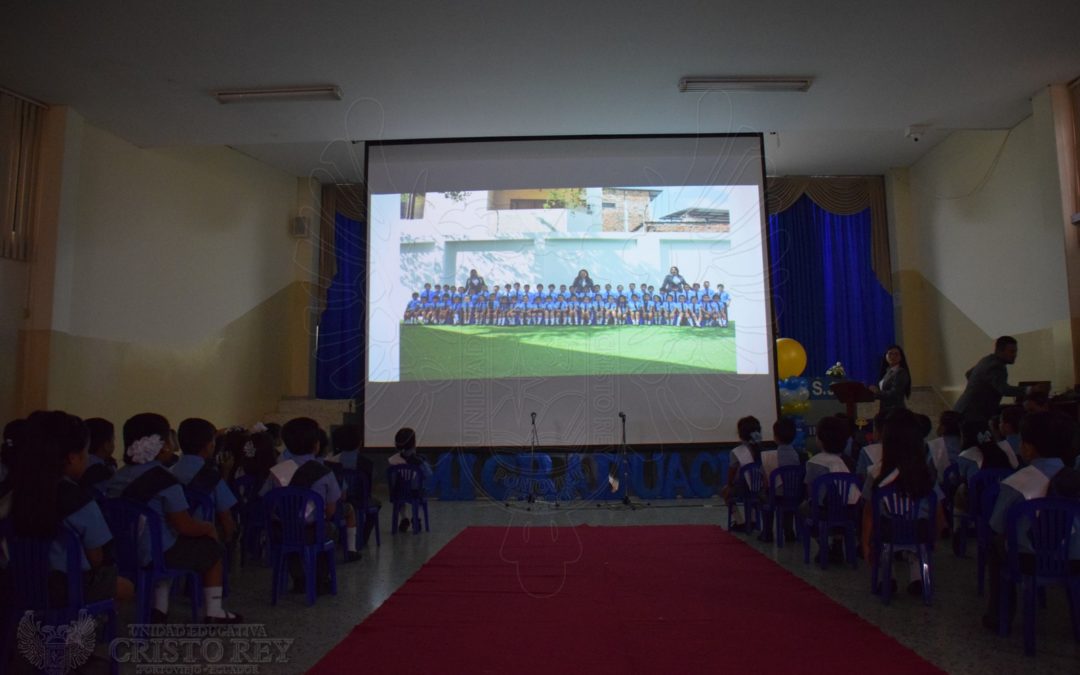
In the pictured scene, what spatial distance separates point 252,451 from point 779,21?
4631 mm

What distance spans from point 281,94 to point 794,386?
6.14m

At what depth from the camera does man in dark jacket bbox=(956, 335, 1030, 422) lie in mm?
5035

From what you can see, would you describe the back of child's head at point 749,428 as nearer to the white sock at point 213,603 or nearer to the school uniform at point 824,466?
the school uniform at point 824,466

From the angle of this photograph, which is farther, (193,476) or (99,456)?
(99,456)

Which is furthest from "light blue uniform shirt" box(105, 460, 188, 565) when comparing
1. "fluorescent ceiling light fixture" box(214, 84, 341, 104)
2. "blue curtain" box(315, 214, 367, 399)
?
"blue curtain" box(315, 214, 367, 399)

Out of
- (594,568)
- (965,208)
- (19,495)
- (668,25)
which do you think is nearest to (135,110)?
(668,25)

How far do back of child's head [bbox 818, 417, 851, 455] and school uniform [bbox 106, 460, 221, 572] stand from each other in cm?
323

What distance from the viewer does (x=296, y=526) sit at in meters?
3.35

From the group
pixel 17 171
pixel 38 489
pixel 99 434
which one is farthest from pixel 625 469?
pixel 17 171

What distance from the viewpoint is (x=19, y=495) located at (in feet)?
6.98

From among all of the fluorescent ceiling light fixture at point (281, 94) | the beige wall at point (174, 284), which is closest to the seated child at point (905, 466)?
the fluorescent ceiling light fixture at point (281, 94)

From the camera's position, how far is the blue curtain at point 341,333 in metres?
9.34

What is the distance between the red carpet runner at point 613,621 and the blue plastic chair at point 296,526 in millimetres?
455

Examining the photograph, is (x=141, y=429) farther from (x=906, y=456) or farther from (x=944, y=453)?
(x=944, y=453)
